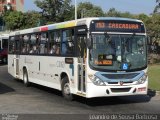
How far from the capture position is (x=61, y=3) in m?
62.7

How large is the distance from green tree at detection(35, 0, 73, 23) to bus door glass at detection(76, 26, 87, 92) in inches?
1881

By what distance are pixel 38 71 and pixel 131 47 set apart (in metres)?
5.92

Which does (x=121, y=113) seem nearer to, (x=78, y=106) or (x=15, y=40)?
(x=78, y=106)

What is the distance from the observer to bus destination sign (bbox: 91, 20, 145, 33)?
14055 mm

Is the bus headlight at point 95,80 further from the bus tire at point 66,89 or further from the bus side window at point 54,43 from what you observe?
the bus side window at point 54,43

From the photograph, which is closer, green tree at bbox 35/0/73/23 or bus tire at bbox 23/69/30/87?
bus tire at bbox 23/69/30/87

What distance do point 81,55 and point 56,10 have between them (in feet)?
161

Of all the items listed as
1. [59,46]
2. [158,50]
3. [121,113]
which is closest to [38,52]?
[59,46]

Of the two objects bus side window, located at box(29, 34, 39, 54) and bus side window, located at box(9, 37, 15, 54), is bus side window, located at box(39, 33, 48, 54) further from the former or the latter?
bus side window, located at box(9, 37, 15, 54)

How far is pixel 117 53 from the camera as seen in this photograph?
14.0m

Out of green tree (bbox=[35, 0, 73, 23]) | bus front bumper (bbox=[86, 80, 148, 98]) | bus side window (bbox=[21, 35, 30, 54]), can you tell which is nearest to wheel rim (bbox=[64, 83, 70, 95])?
bus front bumper (bbox=[86, 80, 148, 98])

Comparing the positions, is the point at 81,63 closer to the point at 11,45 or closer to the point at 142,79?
the point at 142,79

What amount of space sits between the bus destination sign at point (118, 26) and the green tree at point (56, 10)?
47.7 meters

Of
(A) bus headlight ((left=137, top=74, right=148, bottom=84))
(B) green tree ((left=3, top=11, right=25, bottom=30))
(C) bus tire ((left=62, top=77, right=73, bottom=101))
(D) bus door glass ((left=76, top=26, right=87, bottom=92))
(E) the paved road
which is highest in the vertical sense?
(B) green tree ((left=3, top=11, right=25, bottom=30))
